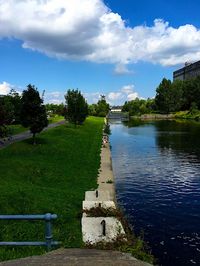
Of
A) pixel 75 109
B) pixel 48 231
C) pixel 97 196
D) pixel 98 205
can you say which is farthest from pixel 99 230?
pixel 75 109

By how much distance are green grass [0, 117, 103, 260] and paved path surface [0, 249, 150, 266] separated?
4.30ft

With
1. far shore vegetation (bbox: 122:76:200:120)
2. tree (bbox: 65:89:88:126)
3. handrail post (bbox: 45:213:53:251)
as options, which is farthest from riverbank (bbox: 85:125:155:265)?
far shore vegetation (bbox: 122:76:200:120)

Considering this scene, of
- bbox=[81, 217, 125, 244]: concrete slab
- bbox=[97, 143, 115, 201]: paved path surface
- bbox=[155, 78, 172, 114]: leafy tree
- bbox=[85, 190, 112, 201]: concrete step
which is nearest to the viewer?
bbox=[81, 217, 125, 244]: concrete slab

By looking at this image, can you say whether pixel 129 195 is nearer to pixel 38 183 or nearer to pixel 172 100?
pixel 38 183

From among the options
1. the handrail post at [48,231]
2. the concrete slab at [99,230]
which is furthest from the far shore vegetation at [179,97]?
the handrail post at [48,231]

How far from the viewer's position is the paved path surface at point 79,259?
399 inches

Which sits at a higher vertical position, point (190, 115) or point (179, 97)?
point (179, 97)

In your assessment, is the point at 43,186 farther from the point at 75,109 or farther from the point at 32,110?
the point at 75,109

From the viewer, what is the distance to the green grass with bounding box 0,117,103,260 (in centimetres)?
1469

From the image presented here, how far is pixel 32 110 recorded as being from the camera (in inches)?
1736

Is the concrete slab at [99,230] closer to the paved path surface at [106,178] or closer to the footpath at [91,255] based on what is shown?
the footpath at [91,255]

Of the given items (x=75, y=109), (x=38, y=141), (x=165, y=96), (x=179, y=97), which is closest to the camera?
(x=38, y=141)

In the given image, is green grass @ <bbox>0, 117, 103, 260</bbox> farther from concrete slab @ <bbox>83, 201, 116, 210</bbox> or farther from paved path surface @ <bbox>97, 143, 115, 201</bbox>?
concrete slab @ <bbox>83, 201, 116, 210</bbox>

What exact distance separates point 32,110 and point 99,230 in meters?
31.3
